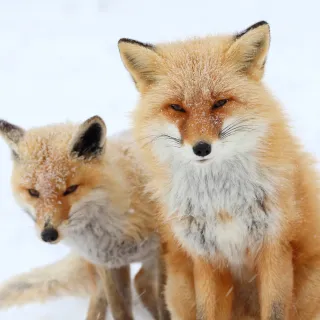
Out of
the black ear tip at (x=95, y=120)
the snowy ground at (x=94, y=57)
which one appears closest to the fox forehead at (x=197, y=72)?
the black ear tip at (x=95, y=120)

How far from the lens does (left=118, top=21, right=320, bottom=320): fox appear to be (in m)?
2.67

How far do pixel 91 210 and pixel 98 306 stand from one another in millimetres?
897

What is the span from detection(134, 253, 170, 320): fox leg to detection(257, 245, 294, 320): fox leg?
94 cm

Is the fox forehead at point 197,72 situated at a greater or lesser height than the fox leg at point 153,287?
greater

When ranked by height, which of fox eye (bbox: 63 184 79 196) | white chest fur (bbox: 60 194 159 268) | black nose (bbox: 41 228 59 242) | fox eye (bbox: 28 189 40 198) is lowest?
white chest fur (bbox: 60 194 159 268)

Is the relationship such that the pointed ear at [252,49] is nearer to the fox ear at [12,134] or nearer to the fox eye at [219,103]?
the fox eye at [219,103]

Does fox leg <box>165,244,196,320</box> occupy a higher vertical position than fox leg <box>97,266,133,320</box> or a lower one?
higher

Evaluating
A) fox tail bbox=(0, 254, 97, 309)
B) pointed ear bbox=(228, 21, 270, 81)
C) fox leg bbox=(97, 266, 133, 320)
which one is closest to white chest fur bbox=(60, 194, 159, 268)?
fox leg bbox=(97, 266, 133, 320)

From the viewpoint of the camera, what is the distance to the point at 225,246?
2.96 meters

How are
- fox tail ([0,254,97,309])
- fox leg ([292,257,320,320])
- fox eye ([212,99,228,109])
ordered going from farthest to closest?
fox tail ([0,254,97,309]) → fox leg ([292,257,320,320]) → fox eye ([212,99,228,109])

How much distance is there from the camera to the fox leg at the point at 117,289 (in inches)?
147

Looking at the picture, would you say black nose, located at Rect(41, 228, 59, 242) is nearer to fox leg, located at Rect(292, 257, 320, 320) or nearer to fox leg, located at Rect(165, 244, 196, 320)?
fox leg, located at Rect(165, 244, 196, 320)

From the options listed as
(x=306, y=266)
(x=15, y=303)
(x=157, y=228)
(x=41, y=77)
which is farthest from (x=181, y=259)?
(x=41, y=77)

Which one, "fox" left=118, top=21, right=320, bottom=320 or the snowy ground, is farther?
the snowy ground
